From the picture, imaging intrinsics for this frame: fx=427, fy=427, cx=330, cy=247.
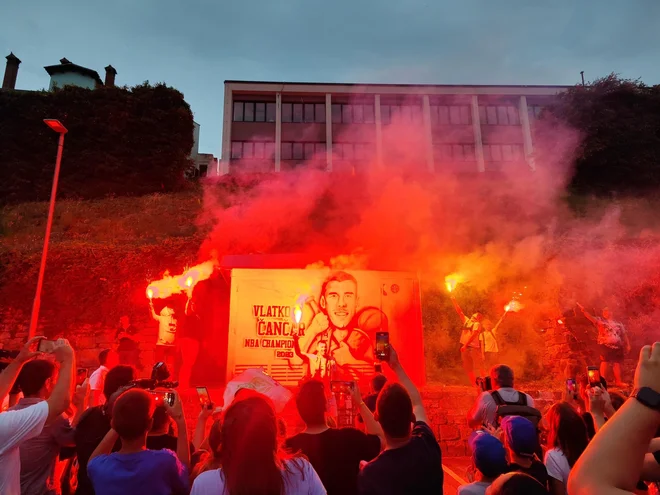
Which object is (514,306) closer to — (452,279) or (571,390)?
(452,279)

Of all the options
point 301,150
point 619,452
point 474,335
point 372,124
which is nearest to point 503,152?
point 372,124

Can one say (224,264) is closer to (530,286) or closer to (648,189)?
(530,286)

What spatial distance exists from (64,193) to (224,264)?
14.5 m

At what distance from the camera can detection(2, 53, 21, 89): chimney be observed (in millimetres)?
27047

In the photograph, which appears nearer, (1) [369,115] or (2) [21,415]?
(2) [21,415]

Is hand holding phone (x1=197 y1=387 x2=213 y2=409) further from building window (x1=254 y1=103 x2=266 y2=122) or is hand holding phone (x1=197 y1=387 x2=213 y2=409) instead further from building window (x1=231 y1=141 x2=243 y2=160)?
building window (x1=254 y1=103 x2=266 y2=122)

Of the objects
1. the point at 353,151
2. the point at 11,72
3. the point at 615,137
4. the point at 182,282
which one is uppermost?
the point at 11,72

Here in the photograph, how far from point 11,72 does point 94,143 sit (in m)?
12.8

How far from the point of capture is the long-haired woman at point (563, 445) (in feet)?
7.98

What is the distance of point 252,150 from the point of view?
2711 cm

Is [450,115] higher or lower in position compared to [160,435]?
higher

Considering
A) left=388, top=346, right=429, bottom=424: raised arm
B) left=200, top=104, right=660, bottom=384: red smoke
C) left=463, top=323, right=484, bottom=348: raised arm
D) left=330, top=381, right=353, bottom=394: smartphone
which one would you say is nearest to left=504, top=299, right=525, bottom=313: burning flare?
left=200, top=104, right=660, bottom=384: red smoke

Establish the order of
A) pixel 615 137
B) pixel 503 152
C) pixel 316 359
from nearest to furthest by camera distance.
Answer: pixel 316 359, pixel 615 137, pixel 503 152

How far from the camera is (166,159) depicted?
68.9 ft
